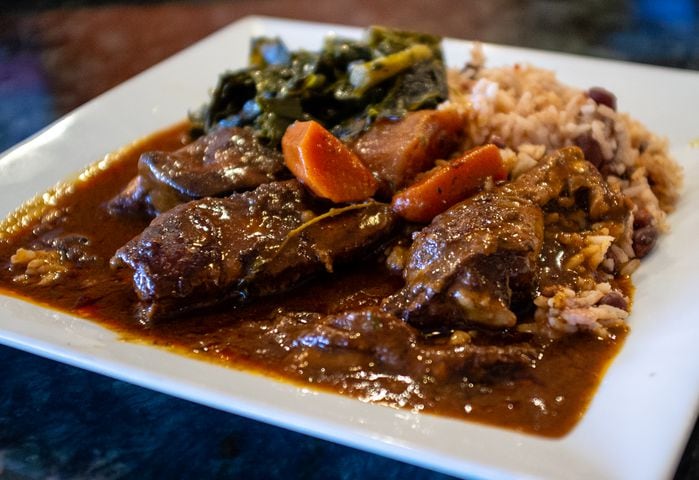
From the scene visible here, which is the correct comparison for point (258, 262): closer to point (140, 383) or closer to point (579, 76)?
point (140, 383)

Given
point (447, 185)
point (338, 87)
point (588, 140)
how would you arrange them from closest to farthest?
point (447, 185) → point (588, 140) → point (338, 87)

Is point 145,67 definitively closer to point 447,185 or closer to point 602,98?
point 447,185

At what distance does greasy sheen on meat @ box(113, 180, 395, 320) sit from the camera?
10.8ft

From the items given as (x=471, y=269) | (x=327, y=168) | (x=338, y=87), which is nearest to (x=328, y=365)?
(x=471, y=269)

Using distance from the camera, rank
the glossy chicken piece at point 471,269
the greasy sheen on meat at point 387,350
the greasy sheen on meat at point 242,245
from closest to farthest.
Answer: the greasy sheen on meat at point 387,350
the glossy chicken piece at point 471,269
the greasy sheen on meat at point 242,245

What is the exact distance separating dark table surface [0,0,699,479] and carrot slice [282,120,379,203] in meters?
1.36

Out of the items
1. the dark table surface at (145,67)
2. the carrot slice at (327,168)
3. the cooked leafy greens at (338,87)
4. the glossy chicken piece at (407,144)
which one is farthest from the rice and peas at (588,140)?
the dark table surface at (145,67)

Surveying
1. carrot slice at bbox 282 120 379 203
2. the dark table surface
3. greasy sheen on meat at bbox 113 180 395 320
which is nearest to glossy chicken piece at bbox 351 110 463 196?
carrot slice at bbox 282 120 379 203

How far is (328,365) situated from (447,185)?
129 centimetres

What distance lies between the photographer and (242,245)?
3.44m

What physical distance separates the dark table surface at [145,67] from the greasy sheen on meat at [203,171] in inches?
45.4

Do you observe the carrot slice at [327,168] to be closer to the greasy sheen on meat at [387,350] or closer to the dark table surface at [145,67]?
the greasy sheen on meat at [387,350]

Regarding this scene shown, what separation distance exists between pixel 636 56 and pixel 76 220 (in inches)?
204

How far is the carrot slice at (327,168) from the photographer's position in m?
3.79
